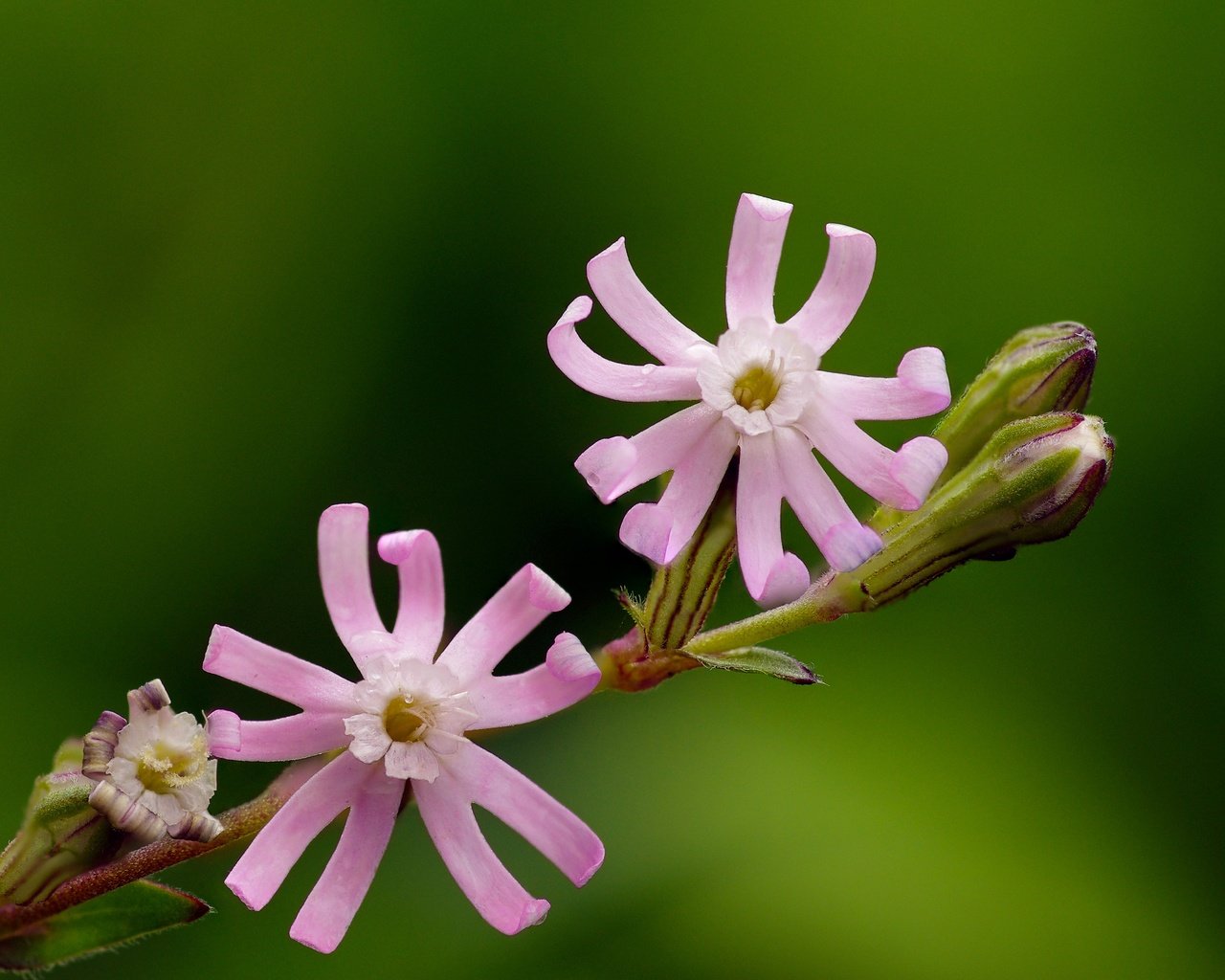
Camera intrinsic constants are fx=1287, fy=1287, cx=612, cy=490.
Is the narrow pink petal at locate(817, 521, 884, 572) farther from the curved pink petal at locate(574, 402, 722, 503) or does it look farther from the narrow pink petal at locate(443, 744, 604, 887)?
the narrow pink petal at locate(443, 744, 604, 887)

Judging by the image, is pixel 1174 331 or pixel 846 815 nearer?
pixel 846 815

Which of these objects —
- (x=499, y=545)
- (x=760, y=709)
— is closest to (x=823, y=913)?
(x=760, y=709)

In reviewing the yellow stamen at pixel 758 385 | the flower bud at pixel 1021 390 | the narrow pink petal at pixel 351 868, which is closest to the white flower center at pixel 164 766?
the narrow pink petal at pixel 351 868

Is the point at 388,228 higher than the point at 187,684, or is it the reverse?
the point at 388,228

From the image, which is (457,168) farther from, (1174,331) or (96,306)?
(1174,331)

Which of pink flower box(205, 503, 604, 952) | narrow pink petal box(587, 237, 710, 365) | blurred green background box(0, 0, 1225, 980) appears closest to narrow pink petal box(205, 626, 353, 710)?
pink flower box(205, 503, 604, 952)

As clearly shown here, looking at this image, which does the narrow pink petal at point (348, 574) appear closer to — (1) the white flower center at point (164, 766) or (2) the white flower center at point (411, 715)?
(2) the white flower center at point (411, 715)

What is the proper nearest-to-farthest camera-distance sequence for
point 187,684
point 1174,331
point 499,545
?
point 187,684, point 499,545, point 1174,331
